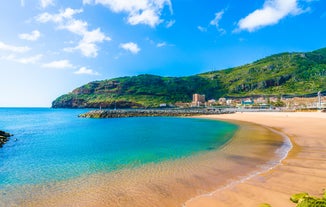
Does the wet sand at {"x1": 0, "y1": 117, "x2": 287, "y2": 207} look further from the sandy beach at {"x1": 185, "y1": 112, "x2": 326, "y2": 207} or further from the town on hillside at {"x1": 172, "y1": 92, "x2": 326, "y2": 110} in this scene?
the town on hillside at {"x1": 172, "y1": 92, "x2": 326, "y2": 110}

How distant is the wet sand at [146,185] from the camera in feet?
27.4

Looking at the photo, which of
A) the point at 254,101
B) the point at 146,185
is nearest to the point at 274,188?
the point at 146,185

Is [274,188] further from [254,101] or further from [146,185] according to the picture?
[254,101]

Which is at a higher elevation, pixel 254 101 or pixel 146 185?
pixel 254 101

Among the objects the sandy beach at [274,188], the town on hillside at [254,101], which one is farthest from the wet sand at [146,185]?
the town on hillside at [254,101]

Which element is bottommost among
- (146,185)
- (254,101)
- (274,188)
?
(146,185)

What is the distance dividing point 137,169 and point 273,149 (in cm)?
1250

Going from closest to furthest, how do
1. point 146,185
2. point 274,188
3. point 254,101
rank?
point 274,188
point 146,185
point 254,101

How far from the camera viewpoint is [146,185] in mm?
9891

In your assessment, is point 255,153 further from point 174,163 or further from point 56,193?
point 56,193

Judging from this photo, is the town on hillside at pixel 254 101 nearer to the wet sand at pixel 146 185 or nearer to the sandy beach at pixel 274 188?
the sandy beach at pixel 274 188

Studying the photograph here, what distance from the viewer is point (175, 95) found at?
197125 mm

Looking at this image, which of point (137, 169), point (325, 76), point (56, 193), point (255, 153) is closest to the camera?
point (56, 193)

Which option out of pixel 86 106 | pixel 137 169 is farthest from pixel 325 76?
pixel 86 106
